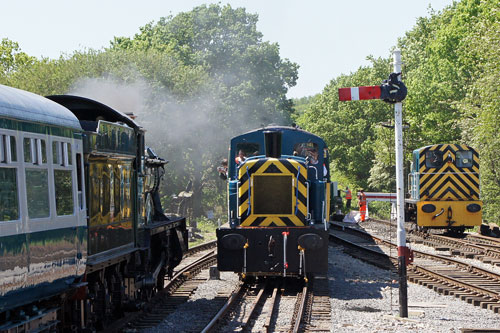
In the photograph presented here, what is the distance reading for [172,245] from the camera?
14477 mm

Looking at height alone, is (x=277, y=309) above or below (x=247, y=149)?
below

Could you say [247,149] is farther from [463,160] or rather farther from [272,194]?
[463,160]

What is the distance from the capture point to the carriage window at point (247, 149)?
612 inches

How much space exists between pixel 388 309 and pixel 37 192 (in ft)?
21.8

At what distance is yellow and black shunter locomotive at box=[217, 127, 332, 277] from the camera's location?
13.4 metres

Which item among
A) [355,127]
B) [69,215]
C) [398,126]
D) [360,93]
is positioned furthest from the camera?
[355,127]

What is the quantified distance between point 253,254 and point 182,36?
51839 mm

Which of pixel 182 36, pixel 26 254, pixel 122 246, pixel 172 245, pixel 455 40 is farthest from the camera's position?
pixel 182 36

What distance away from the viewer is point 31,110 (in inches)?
290

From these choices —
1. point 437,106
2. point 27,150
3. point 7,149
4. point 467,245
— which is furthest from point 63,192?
point 437,106

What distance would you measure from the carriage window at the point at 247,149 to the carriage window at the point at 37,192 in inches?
321

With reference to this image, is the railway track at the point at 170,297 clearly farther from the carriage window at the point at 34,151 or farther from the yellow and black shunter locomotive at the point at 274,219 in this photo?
the carriage window at the point at 34,151

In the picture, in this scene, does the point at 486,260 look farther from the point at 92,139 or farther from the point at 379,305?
the point at 92,139

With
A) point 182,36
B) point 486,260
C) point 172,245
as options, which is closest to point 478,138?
point 486,260
